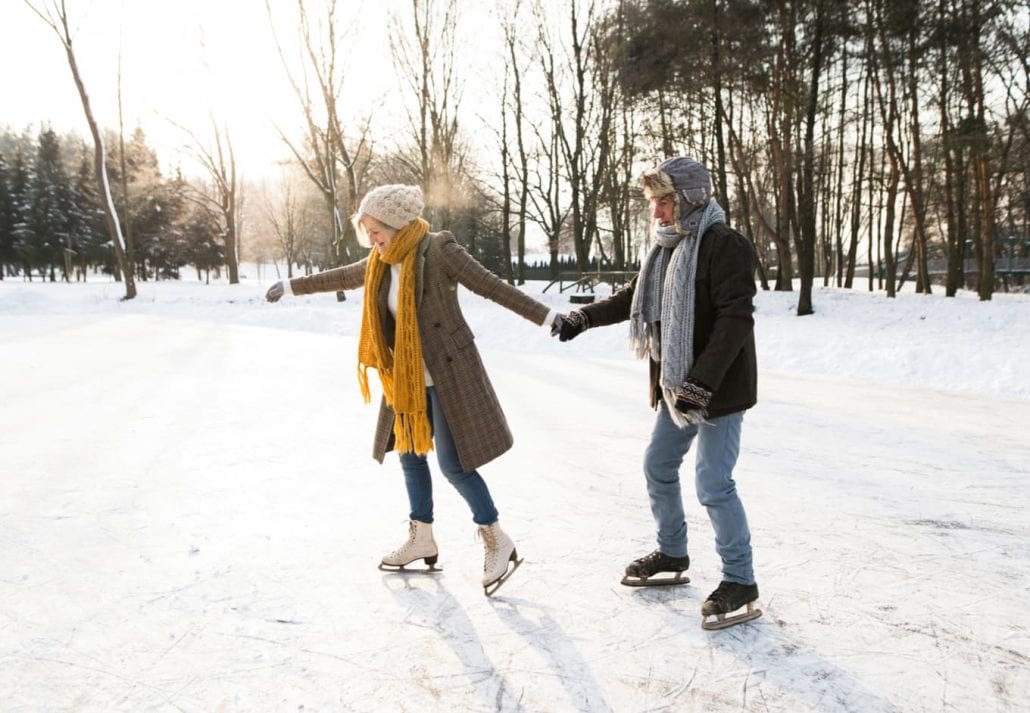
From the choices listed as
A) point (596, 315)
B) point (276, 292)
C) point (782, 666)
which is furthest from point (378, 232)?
point (782, 666)

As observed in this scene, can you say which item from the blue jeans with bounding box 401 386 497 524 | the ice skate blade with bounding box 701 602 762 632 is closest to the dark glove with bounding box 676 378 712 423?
the ice skate blade with bounding box 701 602 762 632

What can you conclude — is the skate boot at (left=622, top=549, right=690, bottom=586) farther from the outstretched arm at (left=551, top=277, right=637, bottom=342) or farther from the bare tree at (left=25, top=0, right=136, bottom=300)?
the bare tree at (left=25, top=0, right=136, bottom=300)

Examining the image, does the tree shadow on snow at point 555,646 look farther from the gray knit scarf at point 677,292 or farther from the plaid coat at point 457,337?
the gray knit scarf at point 677,292

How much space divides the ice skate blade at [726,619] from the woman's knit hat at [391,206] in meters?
2.09

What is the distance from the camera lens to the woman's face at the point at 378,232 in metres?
2.79

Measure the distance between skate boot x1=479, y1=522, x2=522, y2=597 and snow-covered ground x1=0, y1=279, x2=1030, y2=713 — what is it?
7 centimetres

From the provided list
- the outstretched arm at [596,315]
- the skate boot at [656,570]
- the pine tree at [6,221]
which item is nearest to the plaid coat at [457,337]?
the outstretched arm at [596,315]

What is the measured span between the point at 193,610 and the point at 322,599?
531 millimetres

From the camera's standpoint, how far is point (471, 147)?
31562 mm

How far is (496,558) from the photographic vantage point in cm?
298

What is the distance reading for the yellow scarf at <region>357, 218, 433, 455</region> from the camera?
2.79 metres

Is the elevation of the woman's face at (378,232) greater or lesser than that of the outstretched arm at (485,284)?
greater

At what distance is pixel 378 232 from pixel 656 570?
1.98m

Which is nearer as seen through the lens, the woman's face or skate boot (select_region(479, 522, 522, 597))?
the woman's face
